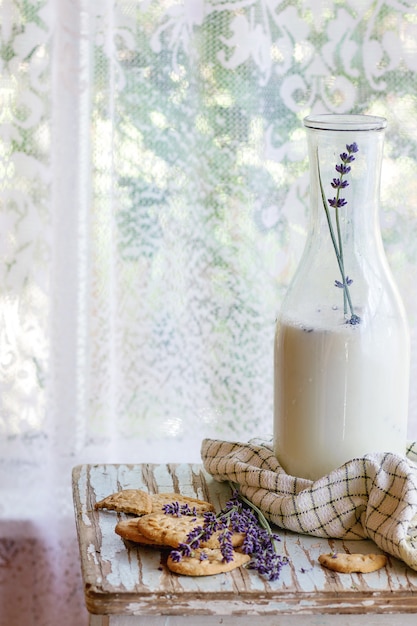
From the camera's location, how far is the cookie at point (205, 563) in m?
0.82

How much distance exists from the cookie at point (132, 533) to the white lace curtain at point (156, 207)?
51 centimetres

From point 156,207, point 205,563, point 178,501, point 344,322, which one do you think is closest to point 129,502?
point 178,501

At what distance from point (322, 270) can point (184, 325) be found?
478 mm

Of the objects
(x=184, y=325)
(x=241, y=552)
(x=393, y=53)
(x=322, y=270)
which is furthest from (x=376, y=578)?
(x=393, y=53)

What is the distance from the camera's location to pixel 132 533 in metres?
0.88

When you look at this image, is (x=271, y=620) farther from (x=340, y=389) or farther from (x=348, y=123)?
(x=348, y=123)

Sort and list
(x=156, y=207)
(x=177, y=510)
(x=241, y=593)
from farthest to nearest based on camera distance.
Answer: (x=156, y=207), (x=177, y=510), (x=241, y=593)

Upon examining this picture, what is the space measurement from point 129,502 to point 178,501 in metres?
0.05

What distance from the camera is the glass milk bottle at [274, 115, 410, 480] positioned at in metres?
0.93

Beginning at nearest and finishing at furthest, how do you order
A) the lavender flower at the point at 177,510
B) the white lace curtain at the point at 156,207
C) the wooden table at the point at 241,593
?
the wooden table at the point at 241,593 → the lavender flower at the point at 177,510 → the white lace curtain at the point at 156,207

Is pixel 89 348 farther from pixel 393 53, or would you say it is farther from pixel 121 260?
pixel 393 53

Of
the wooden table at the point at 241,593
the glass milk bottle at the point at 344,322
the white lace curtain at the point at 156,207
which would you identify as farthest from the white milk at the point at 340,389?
the white lace curtain at the point at 156,207

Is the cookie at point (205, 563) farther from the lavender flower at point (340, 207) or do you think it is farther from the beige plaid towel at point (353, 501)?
the lavender flower at point (340, 207)

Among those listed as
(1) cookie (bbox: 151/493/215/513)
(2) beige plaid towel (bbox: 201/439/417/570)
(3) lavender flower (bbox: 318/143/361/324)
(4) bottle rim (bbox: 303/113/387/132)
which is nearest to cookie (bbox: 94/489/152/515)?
(1) cookie (bbox: 151/493/215/513)
